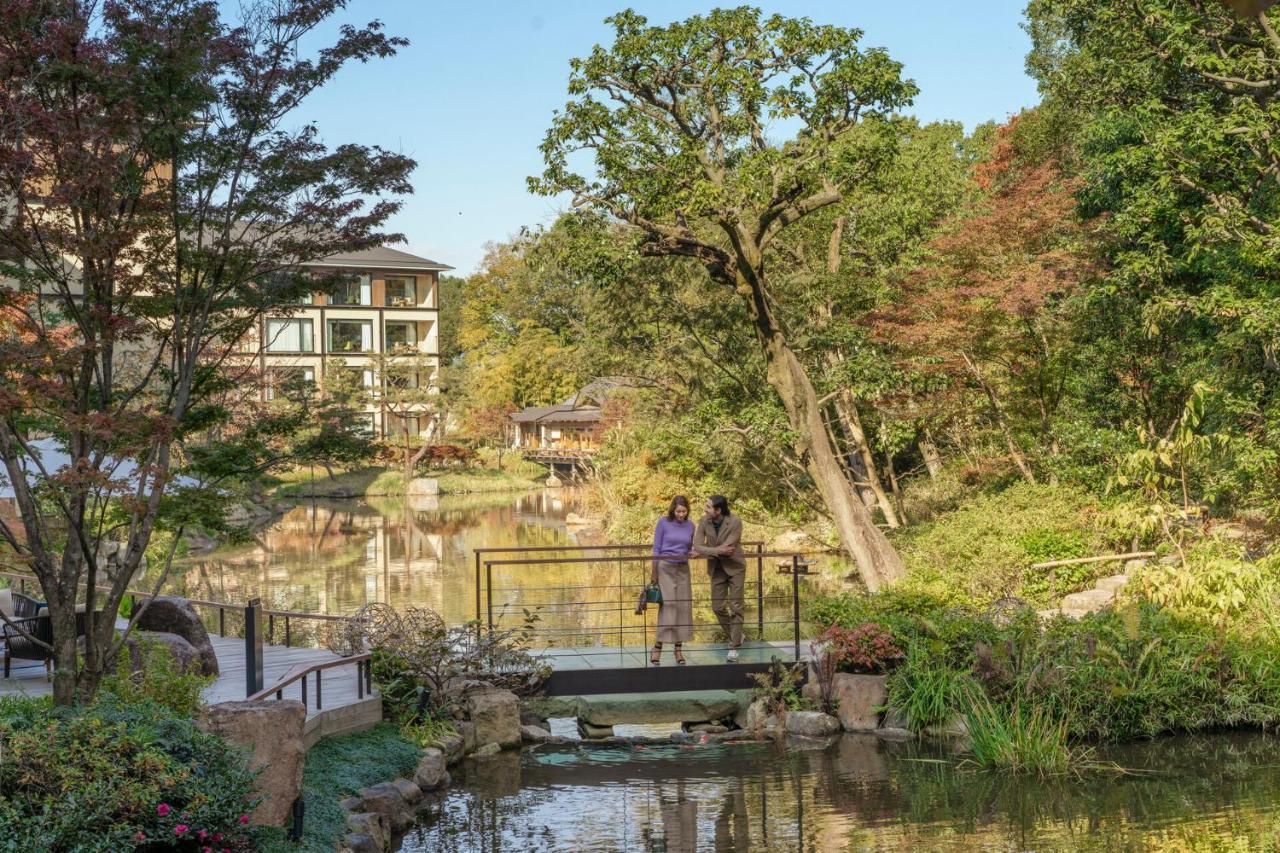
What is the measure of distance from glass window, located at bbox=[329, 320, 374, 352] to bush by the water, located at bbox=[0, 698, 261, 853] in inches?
2094

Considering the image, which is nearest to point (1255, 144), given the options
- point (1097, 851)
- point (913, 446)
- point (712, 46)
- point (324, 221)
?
point (712, 46)

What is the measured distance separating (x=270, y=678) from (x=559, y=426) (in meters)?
46.2

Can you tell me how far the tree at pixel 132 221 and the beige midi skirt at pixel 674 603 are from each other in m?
4.36

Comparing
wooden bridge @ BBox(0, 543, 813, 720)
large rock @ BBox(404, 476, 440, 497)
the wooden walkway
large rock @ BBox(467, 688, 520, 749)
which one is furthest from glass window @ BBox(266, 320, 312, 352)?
large rock @ BBox(467, 688, 520, 749)

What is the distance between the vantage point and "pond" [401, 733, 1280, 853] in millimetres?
8352

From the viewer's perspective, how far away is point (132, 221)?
8.81 metres

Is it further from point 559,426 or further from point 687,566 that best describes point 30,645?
point 559,426

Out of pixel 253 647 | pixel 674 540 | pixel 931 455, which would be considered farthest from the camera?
pixel 931 455

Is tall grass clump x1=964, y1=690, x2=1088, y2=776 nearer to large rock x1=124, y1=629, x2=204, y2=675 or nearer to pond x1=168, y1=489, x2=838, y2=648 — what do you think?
pond x1=168, y1=489, x2=838, y2=648

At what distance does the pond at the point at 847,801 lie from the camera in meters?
8.35

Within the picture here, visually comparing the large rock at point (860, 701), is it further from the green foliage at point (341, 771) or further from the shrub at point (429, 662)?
the green foliage at point (341, 771)

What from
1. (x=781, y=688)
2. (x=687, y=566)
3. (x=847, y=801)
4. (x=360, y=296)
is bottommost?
(x=847, y=801)

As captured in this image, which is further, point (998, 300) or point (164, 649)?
point (998, 300)

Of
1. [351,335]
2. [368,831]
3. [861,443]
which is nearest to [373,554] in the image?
[861,443]
